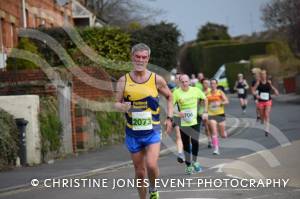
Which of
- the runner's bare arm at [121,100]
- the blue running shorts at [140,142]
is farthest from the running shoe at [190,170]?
the runner's bare arm at [121,100]

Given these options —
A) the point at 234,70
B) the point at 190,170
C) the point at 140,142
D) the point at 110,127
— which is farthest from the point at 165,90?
the point at 234,70

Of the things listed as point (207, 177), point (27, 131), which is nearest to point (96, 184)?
point (207, 177)

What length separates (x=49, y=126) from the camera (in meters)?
17.1

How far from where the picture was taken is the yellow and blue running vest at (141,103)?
891cm

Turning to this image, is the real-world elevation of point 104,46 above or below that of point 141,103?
above

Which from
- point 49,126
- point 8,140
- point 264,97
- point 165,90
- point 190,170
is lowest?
point 190,170

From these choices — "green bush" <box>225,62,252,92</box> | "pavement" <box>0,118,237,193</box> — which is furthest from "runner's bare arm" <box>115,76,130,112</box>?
"green bush" <box>225,62,252,92</box>

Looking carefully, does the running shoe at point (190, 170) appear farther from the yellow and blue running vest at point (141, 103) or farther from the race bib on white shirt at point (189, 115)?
the yellow and blue running vest at point (141, 103)

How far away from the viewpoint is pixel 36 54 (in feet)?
76.0

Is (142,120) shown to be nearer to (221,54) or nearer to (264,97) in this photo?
(264,97)

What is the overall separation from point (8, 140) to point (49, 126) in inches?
76.8

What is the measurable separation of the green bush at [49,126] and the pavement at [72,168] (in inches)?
16.6

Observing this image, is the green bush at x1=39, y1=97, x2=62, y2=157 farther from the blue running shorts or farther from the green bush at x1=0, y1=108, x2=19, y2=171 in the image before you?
the blue running shorts

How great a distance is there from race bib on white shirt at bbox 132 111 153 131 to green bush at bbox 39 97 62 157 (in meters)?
8.08
